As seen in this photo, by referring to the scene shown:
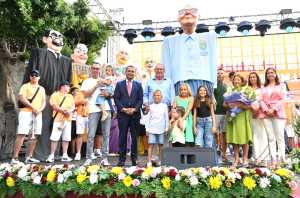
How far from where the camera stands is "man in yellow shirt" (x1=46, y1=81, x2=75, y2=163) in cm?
565

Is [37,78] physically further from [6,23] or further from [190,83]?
[6,23]

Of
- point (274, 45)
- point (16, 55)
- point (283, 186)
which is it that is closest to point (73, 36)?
point (16, 55)

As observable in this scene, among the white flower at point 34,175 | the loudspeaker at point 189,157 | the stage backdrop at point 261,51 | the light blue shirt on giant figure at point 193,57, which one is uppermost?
the stage backdrop at point 261,51

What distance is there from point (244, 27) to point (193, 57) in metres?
9.16

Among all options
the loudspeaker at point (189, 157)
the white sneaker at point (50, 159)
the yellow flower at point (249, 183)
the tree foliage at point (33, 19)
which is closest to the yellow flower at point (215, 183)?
the yellow flower at point (249, 183)

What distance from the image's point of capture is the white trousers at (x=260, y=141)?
5469 millimetres

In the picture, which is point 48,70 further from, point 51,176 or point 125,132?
point 51,176

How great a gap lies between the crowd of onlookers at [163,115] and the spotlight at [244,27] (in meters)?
7.91

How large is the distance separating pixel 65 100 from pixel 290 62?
28255 millimetres

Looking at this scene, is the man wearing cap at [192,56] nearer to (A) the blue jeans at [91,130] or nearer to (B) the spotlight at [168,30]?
(A) the blue jeans at [91,130]

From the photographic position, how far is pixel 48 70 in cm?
604

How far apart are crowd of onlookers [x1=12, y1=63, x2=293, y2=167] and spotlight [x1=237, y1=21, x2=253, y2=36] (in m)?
7.91

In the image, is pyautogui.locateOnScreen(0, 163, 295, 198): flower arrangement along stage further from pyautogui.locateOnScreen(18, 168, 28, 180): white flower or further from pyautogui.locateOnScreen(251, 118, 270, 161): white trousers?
pyautogui.locateOnScreen(251, 118, 270, 161): white trousers

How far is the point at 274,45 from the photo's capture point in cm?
3025
